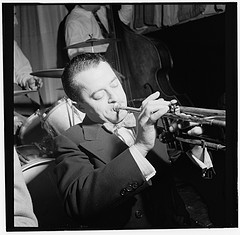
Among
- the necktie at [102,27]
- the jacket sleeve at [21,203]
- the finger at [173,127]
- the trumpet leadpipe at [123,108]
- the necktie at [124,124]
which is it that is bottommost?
the jacket sleeve at [21,203]

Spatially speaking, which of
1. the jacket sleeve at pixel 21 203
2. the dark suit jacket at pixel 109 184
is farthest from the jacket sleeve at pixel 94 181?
the jacket sleeve at pixel 21 203

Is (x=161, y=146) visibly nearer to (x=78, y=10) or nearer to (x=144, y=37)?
(x=144, y=37)

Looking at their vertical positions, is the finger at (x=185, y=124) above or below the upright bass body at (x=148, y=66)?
below

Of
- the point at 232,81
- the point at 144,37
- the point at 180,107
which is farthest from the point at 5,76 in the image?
the point at 232,81

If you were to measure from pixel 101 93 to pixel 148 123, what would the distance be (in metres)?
0.20

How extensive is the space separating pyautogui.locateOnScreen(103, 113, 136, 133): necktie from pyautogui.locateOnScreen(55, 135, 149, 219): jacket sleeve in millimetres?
96

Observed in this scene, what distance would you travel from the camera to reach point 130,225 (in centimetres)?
150

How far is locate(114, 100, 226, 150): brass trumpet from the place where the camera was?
1.47 m

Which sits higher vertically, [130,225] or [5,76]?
[5,76]

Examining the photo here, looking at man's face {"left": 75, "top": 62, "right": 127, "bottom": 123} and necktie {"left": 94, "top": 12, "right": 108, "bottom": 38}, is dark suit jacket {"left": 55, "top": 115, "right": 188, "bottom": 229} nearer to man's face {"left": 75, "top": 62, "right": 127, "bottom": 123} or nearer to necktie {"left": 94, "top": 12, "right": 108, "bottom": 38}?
man's face {"left": 75, "top": 62, "right": 127, "bottom": 123}

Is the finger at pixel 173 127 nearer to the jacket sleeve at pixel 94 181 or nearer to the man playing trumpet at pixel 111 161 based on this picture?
the man playing trumpet at pixel 111 161

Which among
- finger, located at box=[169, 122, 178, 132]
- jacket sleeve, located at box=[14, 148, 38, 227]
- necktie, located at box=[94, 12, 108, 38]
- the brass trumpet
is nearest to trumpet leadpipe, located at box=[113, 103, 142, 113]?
the brass trumpet

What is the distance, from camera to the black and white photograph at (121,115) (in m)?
1.48

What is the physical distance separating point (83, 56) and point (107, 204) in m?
0.54
